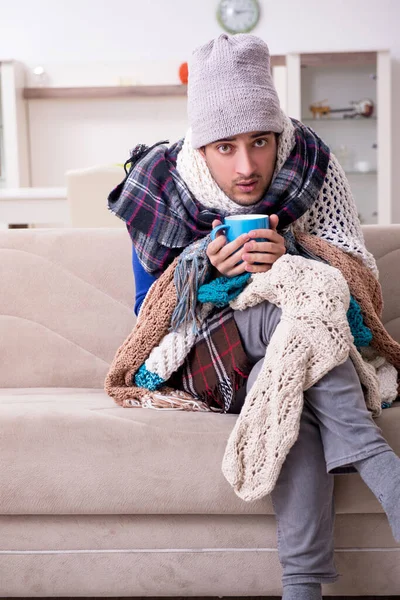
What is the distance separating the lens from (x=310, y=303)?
1340mm

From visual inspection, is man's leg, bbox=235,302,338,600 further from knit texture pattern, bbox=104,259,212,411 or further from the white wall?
the white wall

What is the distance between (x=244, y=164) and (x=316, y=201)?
0.22 m

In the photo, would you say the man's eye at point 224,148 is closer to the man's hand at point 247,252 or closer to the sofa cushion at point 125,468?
the man's hand at point 247,252

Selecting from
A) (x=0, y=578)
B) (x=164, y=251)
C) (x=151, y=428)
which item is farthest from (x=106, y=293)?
(x=0, y=578)

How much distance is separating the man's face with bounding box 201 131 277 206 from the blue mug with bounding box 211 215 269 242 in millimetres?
105

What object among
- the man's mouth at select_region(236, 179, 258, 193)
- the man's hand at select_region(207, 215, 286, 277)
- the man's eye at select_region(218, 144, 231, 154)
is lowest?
the man's hand at select_region(207, 215, 286, 277)

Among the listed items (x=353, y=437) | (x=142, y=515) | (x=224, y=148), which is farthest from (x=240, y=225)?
(x=142, y=515)

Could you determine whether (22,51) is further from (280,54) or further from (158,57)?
(280,54)

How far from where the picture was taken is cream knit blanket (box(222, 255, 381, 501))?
4.21ft

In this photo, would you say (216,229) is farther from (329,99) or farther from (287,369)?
(329,99)

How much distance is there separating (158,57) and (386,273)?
4.06 m

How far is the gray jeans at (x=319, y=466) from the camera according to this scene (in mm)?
1271

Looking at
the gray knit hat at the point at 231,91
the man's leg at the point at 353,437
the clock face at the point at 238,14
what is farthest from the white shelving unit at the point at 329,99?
the man's leg at the point at 353,437

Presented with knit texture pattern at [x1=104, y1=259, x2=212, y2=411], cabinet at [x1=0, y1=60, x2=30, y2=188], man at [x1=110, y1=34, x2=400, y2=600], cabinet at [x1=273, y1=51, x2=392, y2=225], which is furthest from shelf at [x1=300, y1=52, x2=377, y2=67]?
knit texture pattern at [x1=104, y1=259, x2=212, y2=411]
